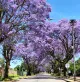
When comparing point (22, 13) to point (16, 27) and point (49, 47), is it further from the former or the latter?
point (49, 47)

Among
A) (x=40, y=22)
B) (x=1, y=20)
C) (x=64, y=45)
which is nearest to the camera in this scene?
(x=1, y=20)

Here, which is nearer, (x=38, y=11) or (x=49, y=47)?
(x=38, y=11)

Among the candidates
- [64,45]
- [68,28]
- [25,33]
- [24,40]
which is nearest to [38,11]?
[25,33]

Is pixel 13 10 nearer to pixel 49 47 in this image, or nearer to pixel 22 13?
pixel 22 13

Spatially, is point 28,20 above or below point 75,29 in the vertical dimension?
below

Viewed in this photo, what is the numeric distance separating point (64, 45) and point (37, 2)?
3087cm

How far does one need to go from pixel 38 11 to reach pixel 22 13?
1865 mm

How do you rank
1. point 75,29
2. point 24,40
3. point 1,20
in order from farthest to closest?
1. point 75,29
2. point 24,40
3. point 1,20

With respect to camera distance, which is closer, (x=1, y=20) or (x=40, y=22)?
(x=1, y=20)

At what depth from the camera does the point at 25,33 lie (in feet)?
113

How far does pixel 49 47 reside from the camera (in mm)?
56719

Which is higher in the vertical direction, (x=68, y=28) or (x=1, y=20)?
(x=68, y=28)

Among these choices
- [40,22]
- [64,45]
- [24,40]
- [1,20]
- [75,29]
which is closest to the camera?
[1,20]

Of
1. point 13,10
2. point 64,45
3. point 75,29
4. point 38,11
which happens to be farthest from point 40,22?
point 64,45
